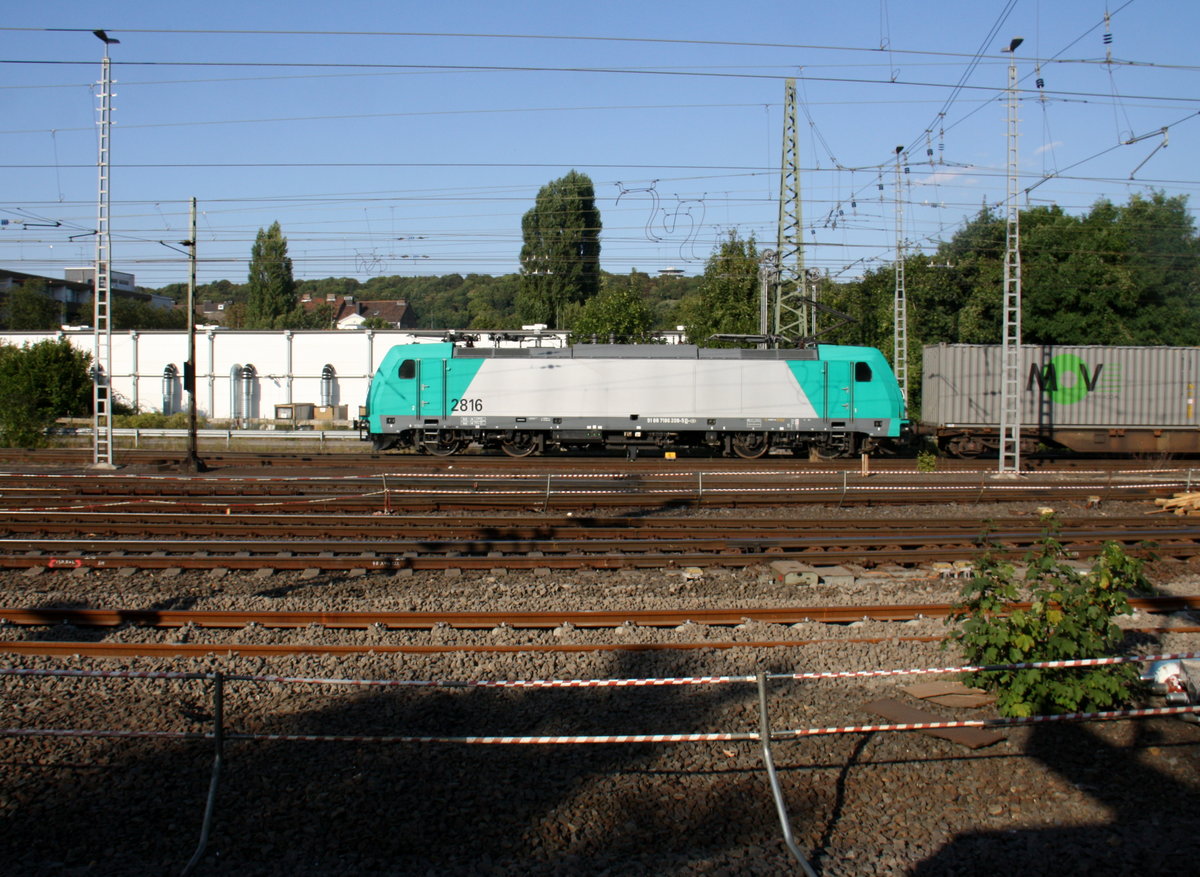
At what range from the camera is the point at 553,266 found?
2299 inches

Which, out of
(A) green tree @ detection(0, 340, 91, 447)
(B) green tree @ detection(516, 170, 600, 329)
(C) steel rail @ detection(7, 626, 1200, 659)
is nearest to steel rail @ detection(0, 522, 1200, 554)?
(C) steel rail @ detection(7, 626, 1200, 659)

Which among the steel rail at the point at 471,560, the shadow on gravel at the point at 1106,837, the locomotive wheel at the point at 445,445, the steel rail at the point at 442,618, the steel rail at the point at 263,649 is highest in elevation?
the locomotive wheel at the point at 445,445

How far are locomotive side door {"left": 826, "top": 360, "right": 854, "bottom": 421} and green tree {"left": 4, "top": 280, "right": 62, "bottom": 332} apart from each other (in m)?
56.1

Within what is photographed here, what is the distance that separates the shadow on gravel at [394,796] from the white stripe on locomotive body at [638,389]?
16.8 m

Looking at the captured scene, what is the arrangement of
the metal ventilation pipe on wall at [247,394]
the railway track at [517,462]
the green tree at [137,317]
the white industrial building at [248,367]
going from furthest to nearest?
the green tree at [137,317] < the metal ventilation pipe on wall at [247,394] < the white industrial building at [248,367] < the railway track at [517,462]

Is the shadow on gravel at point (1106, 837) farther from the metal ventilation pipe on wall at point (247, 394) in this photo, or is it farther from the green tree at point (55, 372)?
the metal ventilation pipe on wall at point (247, 394)

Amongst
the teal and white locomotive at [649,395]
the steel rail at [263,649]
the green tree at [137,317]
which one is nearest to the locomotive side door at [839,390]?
the teal and white locomotive at [649,395]

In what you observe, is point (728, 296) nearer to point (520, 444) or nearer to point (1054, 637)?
point (520, 444)

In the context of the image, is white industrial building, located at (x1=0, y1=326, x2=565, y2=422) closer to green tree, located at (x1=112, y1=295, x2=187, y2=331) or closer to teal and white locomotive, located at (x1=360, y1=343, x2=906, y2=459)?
teal and white locomotive, located at (x1=360, y1=343, x2=906, y2=459)

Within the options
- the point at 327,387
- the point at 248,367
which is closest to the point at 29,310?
the point at 248,367

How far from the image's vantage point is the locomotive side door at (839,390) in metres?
22.7

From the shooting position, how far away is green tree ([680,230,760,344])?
1339 inches

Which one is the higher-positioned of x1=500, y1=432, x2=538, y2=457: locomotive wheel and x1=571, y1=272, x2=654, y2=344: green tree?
x1=571, y1=272, x2=654, y2=344: green tree

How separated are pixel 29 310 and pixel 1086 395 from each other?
64.0 m
